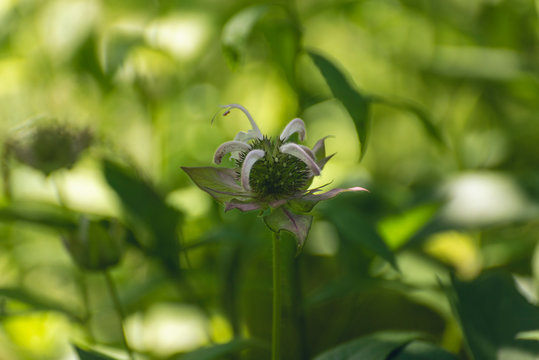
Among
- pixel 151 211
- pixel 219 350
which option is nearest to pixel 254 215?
pixel 151 211

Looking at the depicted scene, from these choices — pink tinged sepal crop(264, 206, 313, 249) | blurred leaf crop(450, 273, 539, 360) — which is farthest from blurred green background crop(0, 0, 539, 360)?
pink tinged sepal crop(264, 206, 313, 249)

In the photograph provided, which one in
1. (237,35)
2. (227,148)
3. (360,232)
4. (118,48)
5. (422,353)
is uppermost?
(118,48)

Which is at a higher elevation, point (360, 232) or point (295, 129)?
point (295, 129)

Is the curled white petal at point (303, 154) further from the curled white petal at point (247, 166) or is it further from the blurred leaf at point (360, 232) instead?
the blurred leaf at point (360, 232)

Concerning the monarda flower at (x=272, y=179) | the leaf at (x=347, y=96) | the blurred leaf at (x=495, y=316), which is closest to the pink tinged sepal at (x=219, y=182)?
the monarda flower at (x=272, y=179)

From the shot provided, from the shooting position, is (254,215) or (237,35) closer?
(237,35)

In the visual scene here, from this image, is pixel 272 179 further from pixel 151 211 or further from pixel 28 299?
pixel 28 299

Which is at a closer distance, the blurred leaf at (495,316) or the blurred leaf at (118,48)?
the blurred leaf at (495,316)
